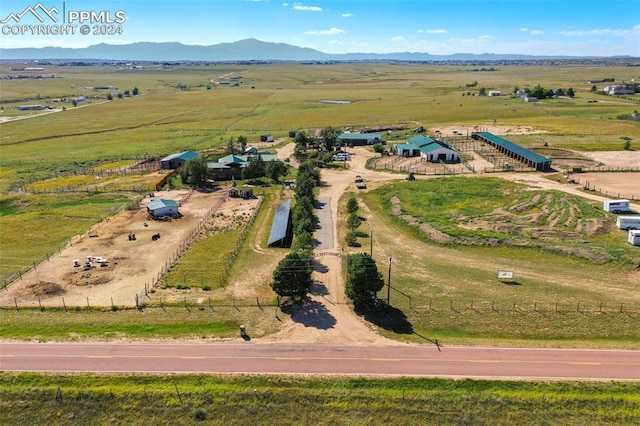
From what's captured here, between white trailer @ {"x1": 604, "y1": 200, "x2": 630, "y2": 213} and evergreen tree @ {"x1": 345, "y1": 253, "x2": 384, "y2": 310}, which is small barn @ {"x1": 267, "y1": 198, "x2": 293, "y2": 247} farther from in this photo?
white trailer @ {"x1": 604, "y1": 200, "x2": 630, "y2": 213}

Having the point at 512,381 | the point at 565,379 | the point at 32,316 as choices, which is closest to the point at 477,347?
the point at 512,381

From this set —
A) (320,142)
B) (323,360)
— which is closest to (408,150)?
(320,142)

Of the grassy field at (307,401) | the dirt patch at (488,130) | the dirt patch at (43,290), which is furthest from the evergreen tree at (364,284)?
the dirt patch at (488,130)

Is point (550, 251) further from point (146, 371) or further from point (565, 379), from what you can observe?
point (146, 371)

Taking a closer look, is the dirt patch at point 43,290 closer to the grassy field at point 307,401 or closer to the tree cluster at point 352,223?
the grassy field at point 307,401

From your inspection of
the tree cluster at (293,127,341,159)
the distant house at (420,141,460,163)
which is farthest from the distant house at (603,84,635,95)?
the tree cluster at (293,127,341,159)
